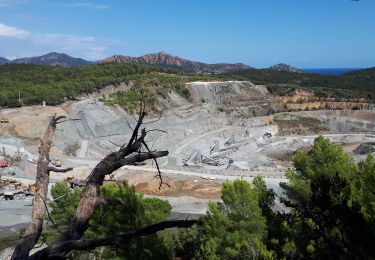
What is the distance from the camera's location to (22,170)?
1715 inches

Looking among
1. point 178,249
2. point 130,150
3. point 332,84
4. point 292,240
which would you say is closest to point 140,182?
point 178,249

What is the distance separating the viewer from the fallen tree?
4.28 m

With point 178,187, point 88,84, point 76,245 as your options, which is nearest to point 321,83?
point 88,84

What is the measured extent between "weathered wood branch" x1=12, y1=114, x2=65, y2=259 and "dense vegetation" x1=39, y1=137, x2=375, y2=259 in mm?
3008

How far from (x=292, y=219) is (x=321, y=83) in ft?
370

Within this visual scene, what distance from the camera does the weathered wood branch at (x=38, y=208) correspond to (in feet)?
15.0

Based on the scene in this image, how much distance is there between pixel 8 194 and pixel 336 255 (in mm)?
32992

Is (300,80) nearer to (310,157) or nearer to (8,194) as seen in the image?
(8,194)

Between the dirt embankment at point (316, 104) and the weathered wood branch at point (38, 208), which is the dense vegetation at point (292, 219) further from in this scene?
the dirt embankment at point (316, 104)

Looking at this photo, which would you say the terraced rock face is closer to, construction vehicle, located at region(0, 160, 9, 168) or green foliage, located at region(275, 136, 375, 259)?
construction vehicle, located at region(0, 160, 9, 168)

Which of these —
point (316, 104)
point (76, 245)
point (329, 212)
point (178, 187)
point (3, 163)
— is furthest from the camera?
point (316, 104)

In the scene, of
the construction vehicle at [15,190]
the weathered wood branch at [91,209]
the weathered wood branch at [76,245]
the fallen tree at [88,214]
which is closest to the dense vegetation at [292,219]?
the fallen tree at [88,214]

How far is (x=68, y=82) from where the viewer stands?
71.0m

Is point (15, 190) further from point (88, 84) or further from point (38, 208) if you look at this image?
point (88, 84)
